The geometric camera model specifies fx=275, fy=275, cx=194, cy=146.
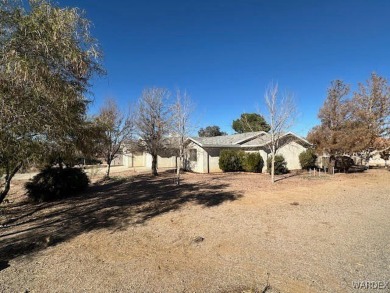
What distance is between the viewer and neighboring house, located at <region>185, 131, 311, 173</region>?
23250 millimetres

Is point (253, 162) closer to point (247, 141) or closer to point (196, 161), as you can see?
point (247, 141)

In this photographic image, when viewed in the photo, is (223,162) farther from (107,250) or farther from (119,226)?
(107,250)

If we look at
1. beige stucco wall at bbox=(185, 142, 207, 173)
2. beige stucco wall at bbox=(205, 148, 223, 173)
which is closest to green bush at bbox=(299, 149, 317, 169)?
beige stucco wall at bbox=(205, 148, 223, 173)

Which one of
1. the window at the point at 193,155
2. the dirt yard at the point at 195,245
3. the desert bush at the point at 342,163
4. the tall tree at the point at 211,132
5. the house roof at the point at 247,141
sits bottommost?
the dirt yard at the point at 195,245

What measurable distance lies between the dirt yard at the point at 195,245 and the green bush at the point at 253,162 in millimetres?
11325

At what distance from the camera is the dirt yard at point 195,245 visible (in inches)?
171

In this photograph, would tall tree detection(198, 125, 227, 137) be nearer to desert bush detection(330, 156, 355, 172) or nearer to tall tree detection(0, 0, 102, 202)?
desert bush detection(330, 156, 355, 172)

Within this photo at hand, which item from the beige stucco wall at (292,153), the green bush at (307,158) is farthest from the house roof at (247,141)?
the green bush at (307,158)

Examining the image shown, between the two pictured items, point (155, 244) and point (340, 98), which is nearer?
point (155, 244)

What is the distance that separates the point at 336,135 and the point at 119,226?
17.7 meters

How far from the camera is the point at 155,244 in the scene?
602 centimetres

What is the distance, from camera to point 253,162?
72.6 ft

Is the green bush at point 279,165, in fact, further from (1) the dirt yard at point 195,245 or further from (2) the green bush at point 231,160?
(1) the dirt yard at point 195,245

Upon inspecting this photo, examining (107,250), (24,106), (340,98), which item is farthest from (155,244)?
(340,98)
